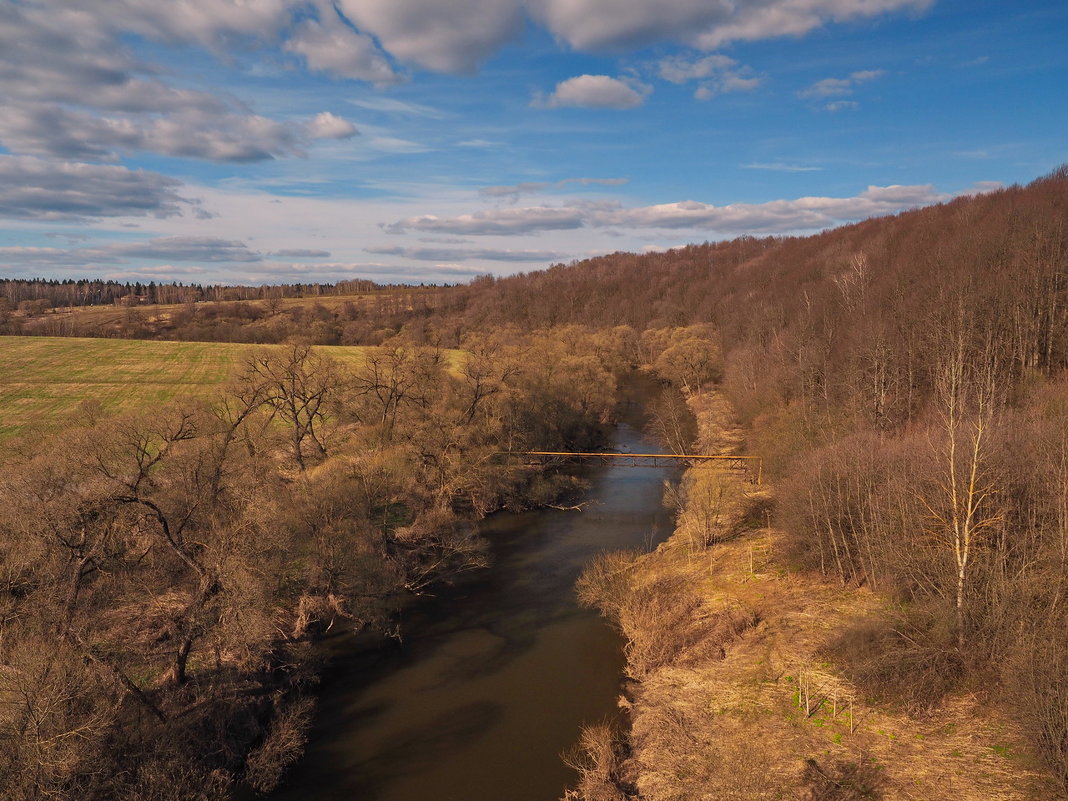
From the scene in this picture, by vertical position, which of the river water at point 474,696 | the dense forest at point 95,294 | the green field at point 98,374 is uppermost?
the dense forest at point 95,294

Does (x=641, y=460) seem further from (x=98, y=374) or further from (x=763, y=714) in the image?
(x=98, y=374)

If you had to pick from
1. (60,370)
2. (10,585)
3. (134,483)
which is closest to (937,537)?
(134,483)

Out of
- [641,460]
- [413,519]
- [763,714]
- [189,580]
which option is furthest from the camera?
[641,460]

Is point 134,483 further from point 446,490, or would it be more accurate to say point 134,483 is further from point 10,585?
point 446,490

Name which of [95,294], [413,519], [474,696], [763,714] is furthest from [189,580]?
[95,294]

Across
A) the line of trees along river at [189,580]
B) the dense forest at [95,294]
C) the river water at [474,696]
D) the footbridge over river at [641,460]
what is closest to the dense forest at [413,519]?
the line of trees along river at [189,580]

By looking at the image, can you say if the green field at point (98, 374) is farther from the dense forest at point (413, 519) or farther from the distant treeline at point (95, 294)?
the distant treeline at point (95, 294)

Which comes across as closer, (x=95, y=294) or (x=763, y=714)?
(x=763, y=714)
